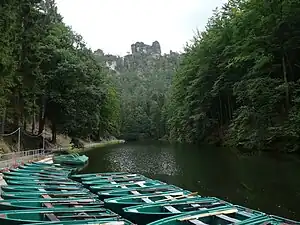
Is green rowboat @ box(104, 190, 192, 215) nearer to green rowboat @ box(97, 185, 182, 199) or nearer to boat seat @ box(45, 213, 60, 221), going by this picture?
green rowboat @ box(97, 185, 182, 199)

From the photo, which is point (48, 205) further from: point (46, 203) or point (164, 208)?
point (164, 208)

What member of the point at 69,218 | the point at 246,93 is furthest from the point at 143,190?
the point at 246,93

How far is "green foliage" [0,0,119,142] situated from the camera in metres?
25.1

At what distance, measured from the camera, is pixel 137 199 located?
12461 millimetres

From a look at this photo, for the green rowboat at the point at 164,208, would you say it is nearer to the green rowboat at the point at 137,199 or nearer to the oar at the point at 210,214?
the green rowboat at the point at 137,199

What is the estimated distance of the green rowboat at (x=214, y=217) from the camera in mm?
9328

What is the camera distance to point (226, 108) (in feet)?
183

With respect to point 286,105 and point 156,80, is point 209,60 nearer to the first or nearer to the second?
point 286,105

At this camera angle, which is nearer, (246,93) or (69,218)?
(69,218)

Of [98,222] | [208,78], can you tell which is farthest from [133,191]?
[208,78]

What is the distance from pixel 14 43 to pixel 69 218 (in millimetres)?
19712

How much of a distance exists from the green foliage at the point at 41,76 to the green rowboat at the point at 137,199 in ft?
47.9

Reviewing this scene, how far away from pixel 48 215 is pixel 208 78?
47176 millimetres

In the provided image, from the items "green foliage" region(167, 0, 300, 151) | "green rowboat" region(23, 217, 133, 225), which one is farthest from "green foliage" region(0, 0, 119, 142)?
"green foliage" region(167, 0, 300, 151)
